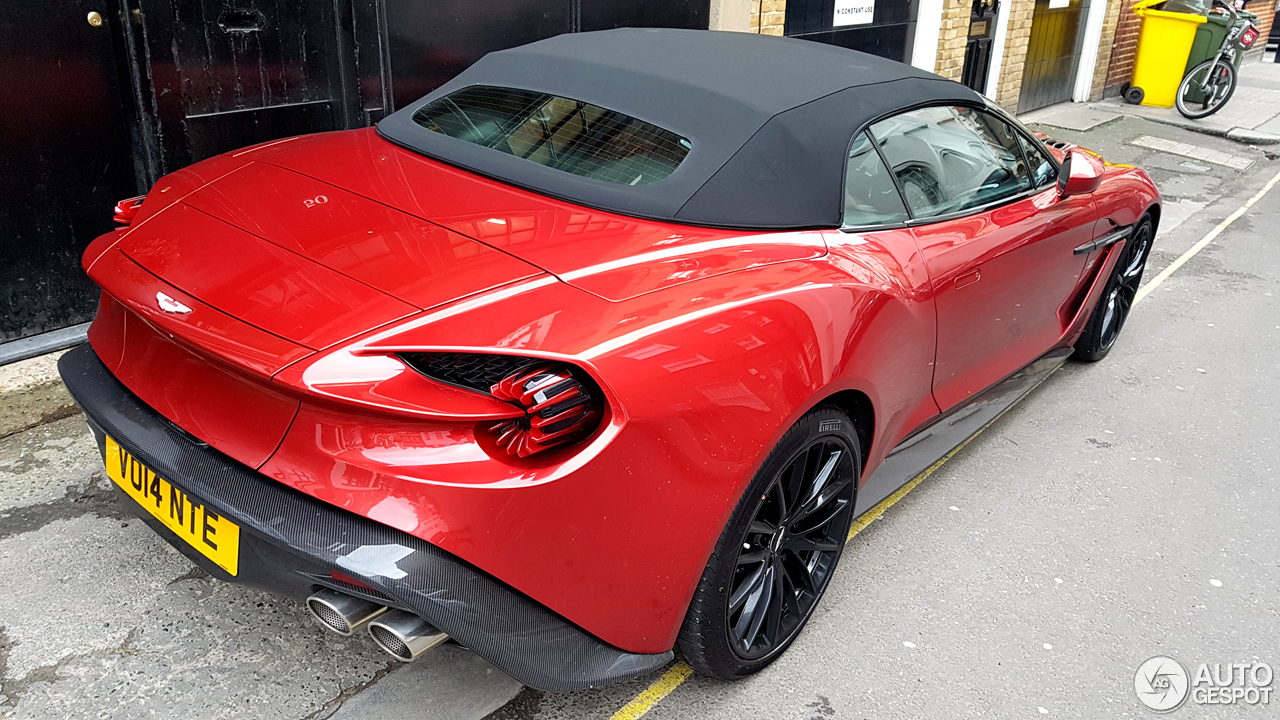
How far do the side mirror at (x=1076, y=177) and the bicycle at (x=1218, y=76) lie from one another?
9.57 metres

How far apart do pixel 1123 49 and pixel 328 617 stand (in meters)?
13.6

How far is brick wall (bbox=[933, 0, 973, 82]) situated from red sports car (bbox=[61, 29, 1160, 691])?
255 inches

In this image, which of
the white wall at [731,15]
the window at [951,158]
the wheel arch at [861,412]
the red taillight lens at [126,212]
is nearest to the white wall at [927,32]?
the white wall at [731,15]

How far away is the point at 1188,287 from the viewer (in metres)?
5.99

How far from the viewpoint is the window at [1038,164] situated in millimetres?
3574

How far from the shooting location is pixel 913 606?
2869mm

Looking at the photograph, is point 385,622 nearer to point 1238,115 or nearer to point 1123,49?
point 1238,115

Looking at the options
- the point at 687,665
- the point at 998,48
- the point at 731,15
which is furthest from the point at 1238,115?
the point at 687,665

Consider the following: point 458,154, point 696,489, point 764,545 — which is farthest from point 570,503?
point 458,154

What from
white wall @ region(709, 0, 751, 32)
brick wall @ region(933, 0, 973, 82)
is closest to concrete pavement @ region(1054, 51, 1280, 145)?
brick wall @ region(933, 0, 973, 82)

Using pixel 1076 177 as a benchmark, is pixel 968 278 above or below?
below

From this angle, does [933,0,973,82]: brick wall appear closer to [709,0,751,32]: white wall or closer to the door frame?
[709,0,751,32]: white wall

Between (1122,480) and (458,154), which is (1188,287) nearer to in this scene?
(1122,480)

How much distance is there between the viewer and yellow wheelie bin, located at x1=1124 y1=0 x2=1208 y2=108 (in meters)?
12.0
